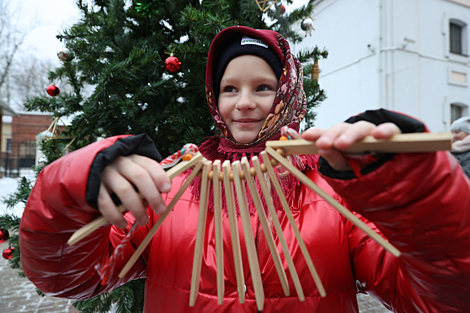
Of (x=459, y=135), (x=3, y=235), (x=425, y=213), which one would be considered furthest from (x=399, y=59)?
(x=3, y=235)

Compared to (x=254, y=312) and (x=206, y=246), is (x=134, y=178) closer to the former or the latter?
(x=206, y=246)

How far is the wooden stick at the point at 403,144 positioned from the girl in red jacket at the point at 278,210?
0.02 m

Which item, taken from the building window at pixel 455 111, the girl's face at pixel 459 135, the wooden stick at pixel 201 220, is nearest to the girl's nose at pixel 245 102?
the wooden stick at pixel 201 220

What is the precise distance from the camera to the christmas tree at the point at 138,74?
1.77 m

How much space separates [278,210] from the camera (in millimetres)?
1080

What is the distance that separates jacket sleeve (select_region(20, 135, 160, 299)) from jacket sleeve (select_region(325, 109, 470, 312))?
0.51 m

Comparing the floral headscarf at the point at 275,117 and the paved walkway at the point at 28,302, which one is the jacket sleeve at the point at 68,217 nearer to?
the floral headscarf at the point at 275,117

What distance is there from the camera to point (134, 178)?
0.62 metres

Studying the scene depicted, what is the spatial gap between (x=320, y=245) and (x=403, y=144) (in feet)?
1.88

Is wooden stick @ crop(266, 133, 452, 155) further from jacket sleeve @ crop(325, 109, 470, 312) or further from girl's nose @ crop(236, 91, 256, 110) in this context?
girl's nose @ crop(236, 91, 256, 110)

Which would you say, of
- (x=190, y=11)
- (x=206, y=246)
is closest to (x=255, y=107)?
(x=206, y=246)

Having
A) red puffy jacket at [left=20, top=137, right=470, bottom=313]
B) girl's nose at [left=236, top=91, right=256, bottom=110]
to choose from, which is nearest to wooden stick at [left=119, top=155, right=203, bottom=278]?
red puffy jacket at [left=20, top=137, right=470, bottom=313]

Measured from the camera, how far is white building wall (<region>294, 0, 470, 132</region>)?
8961 mm

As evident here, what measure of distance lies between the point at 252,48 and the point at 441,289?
1.02m
